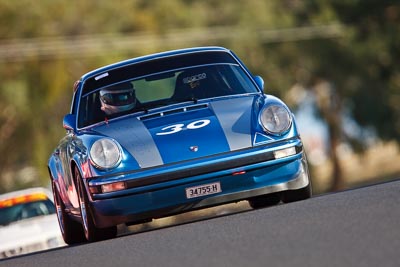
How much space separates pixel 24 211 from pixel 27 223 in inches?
20.5

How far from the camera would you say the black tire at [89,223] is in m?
12.6

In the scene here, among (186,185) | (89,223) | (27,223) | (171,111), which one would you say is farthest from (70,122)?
(27,223)

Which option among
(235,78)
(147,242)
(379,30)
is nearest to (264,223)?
(147,242)

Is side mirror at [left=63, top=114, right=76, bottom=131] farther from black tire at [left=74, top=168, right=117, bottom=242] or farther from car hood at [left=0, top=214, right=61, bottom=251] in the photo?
car hood at [left=0, top=214, right=61, bottom=251]

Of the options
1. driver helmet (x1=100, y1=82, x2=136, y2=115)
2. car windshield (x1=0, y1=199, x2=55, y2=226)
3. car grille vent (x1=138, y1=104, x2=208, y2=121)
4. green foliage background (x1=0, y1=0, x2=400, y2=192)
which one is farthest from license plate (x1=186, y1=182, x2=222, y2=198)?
green foliage background (x1=0, y1=0, x2=400, y2=192)

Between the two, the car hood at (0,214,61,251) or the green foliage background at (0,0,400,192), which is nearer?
the car hood at (0,214,61,251)

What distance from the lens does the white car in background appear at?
1772 centimetres

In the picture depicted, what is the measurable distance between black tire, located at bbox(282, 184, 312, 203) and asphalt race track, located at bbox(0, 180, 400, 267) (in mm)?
143

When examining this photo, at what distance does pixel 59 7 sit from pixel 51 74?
21.4ft

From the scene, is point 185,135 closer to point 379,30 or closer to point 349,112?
point 379,30

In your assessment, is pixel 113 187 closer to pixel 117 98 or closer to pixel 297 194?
pixel 117 98

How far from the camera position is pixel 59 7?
68250 mm

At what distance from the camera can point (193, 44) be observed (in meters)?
74.9

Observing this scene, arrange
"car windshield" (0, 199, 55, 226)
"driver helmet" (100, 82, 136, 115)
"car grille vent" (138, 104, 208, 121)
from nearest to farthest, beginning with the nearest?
"car grille vent" (138, 104, 208, 121) → "driver helmet" (100, 82, 136, 115) → "car windshield" (0, 199, 55, 226)
